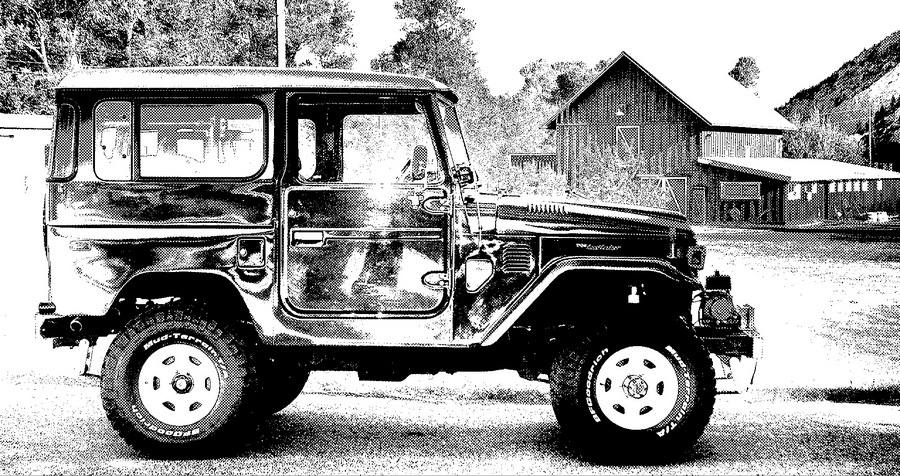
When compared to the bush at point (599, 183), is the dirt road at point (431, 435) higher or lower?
lower

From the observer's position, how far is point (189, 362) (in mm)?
6609

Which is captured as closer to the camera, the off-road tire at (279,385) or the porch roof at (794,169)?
the off-road tire at (279,385)

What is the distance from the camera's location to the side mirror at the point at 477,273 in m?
6.57

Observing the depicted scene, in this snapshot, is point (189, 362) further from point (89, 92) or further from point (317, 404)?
point (317, 404)

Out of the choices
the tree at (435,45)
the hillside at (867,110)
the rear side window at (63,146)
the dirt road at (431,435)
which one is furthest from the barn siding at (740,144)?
the rear side window at (63,146)

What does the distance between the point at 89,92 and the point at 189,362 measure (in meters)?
1.62

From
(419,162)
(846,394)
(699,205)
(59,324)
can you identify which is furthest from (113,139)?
(699,205)

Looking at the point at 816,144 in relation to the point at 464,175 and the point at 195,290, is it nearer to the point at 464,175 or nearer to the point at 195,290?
the point at 464,175

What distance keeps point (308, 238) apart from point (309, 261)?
5.3 inches

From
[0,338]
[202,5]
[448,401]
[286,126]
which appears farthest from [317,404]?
[202,5]

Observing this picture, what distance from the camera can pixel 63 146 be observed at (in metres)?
6.61

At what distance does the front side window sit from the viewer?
21.6ft

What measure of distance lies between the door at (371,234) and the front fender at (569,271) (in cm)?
36

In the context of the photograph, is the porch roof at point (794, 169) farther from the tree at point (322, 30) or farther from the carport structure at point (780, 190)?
the tree at point (322, 30)
